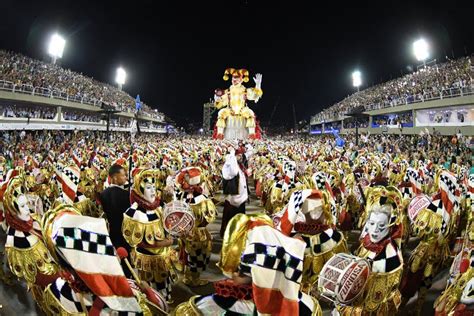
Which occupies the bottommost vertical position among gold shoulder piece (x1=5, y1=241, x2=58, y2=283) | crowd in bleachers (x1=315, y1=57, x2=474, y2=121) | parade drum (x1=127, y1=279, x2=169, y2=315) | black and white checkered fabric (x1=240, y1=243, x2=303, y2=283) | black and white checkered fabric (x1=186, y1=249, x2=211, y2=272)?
black and white checkered fabric (x1=186, y1=249, x2=211, y2=272)

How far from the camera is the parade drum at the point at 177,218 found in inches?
208

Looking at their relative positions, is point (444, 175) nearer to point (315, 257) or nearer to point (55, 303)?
point (315, 257)

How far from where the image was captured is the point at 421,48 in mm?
46781

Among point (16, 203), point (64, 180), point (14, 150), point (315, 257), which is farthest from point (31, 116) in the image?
point (315, 257)

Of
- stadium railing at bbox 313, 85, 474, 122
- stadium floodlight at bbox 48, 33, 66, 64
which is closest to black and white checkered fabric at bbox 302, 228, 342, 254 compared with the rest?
stadium railing at bbox 313, 85, 474, 122

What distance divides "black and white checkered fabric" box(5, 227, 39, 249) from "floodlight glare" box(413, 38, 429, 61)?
163ft

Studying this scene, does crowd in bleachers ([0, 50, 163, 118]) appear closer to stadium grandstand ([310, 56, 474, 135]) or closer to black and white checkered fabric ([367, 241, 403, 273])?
stadium grandstand ([310, 56, 474, 135])

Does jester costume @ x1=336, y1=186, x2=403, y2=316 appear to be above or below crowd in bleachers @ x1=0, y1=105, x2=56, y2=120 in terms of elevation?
below

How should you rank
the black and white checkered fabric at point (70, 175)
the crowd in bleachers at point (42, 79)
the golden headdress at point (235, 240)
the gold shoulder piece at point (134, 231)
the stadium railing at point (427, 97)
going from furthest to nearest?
1. the crowd in bleachers at point (42, 79)
2. the stadium railing at point (427, 97)
3. the black and white checkered fabric at point (70, 175)
4. the gold shoulder piece at point (134, 231)
5. the golden headdress at point (235, 240)

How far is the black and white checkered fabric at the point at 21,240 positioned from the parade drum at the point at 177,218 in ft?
5.10

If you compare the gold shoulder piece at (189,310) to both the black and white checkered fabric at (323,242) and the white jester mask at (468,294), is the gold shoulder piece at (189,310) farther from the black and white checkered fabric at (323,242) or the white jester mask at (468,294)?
the black and white checkered fabric at (323,242)

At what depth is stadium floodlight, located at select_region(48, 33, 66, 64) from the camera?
1825 inches

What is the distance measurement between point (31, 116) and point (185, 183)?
26.4m

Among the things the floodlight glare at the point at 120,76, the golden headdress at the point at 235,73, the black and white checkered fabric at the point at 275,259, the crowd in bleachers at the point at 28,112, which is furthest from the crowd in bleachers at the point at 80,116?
the black and white checkered fabric at the point at 275,259
